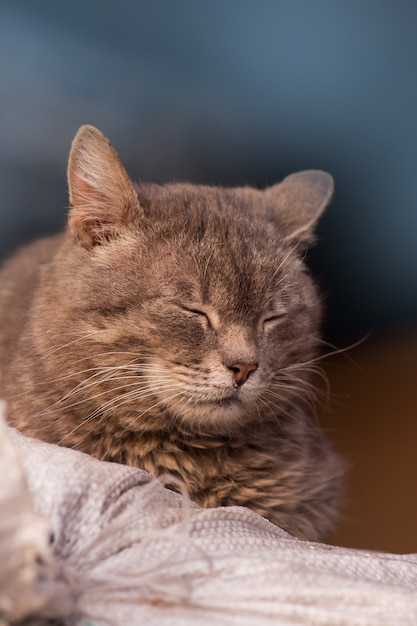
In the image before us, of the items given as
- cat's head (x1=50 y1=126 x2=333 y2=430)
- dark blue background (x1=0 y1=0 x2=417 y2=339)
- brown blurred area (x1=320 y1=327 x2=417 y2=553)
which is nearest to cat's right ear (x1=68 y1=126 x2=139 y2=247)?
cat's head (x1=50 y1=126 x2=333 y2=430)

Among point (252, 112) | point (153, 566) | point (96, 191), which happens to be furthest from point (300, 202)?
point (153, 566)

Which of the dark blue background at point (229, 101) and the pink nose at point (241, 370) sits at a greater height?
the dark blue background at point (229, 101)

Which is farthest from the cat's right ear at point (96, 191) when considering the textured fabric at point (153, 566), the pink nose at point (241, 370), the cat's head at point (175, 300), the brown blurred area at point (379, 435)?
the brown blurred area at point (379, 435)

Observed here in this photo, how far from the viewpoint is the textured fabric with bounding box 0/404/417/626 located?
24.4 inches

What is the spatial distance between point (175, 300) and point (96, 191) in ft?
0.78

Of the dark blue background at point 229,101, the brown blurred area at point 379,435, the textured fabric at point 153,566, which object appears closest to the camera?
the textured fabric at point 153,566

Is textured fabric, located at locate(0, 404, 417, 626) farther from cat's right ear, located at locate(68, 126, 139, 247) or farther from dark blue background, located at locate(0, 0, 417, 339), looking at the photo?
dark blue background, located at locate(0, 0, 417, 339)

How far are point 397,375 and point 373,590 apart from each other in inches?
73.3

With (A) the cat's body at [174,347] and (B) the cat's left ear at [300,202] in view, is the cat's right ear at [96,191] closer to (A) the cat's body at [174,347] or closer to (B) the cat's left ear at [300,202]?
(A) the cat's body at [174,347]

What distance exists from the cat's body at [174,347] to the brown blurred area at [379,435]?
0.73 meters

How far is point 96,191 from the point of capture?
4.04ft

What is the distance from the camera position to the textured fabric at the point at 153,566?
62 cm

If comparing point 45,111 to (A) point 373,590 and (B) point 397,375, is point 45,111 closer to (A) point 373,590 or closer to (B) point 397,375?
(B) point 397,375

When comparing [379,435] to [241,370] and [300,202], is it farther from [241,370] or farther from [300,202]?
[241,370]
